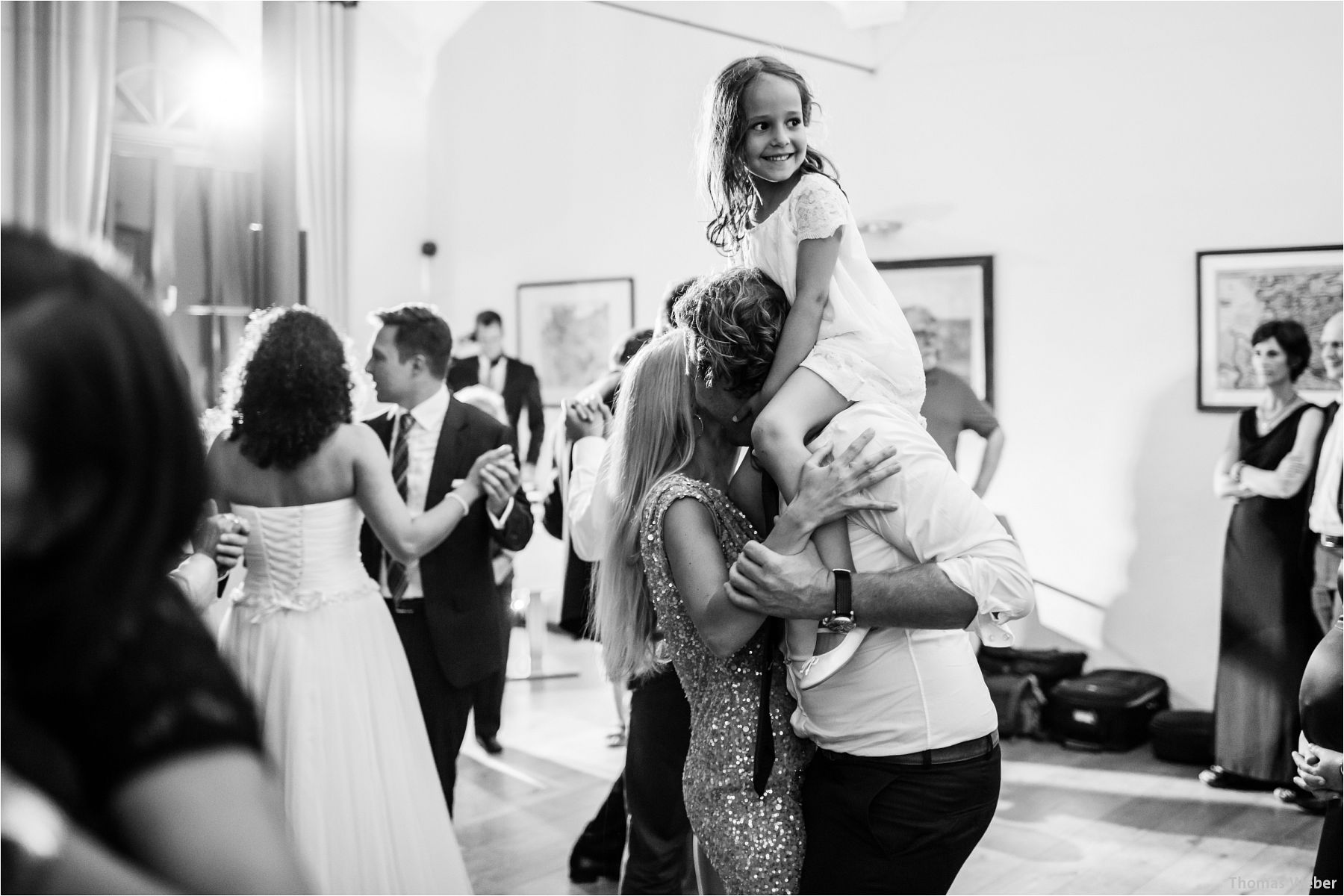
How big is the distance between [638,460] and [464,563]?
5.00 ft

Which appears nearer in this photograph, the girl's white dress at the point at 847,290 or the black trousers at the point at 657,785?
the girl's white dress at the point at 847,290

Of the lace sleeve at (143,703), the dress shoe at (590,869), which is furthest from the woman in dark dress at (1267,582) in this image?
the lace sleeve at (143,703)

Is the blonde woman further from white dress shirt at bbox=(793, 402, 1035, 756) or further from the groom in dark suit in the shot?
the groom in dark suit

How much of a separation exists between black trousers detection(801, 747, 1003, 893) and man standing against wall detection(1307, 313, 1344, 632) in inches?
128

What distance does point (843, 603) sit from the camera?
5.47 ft

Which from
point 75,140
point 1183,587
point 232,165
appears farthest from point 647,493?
point 232,165

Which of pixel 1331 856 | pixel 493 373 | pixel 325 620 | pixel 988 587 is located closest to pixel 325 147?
pixel 493 373

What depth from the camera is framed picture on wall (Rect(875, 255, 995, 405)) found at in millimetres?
6254

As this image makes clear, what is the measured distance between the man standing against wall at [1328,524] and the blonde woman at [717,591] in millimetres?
3209

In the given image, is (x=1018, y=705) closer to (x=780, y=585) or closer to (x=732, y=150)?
(x=732, y=150)

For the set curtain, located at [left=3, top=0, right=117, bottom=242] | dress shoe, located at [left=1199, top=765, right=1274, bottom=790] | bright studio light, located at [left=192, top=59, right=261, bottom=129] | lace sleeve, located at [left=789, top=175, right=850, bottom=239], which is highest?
bright studio light, located at [left=192, top=59, right=261, bottom=129]

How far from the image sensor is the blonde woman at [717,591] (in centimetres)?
174

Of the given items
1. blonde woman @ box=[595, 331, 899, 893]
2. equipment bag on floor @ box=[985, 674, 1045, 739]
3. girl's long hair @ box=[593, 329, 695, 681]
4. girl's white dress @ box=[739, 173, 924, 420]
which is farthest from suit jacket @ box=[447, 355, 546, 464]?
blonde woman @ box=[595, 331, 899, 893]

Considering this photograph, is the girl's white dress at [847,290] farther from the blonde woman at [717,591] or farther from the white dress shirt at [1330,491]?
the white dress shirt at [1330,491]
